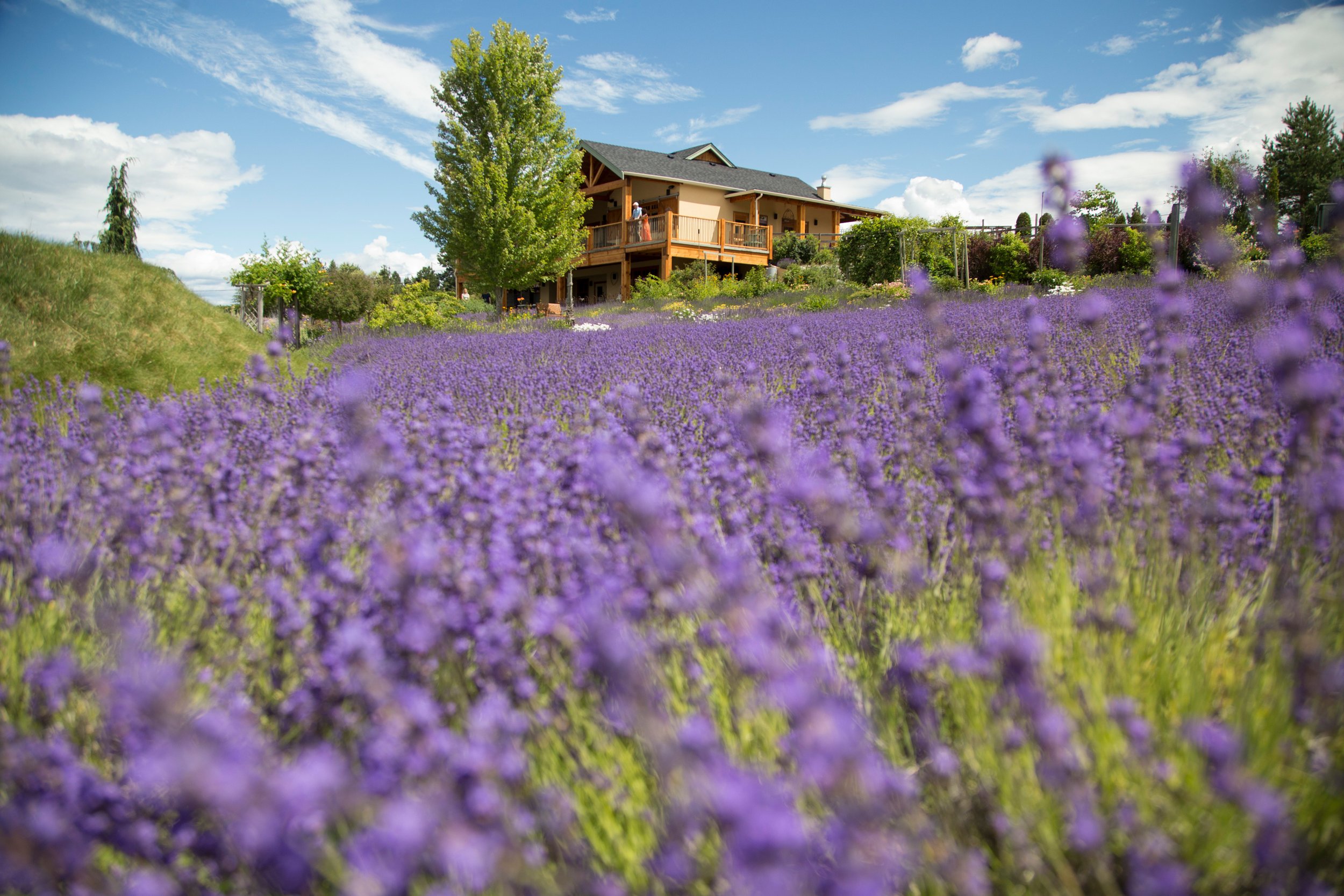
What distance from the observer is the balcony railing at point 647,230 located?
82.8ft

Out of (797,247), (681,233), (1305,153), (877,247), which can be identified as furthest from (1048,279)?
(1305,153)

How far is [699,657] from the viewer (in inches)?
65.4

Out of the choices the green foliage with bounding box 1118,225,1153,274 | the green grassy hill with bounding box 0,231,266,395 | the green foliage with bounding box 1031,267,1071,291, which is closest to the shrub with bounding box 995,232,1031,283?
the green foliage with bounding box 1118,225,1153,274

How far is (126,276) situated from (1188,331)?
458 inches

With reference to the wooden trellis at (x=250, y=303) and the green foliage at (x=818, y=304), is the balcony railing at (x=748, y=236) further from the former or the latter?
the wooden trellis at (x=250, y=303)

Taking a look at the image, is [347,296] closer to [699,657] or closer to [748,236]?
[748,236]

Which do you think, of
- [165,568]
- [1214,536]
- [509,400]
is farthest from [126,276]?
[1214,536]

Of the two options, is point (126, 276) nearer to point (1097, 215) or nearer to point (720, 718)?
point (720, 718)

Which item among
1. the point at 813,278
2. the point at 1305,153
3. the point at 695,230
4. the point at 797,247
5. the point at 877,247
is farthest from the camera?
the point at 1305,153

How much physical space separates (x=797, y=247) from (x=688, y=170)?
19.4 feet

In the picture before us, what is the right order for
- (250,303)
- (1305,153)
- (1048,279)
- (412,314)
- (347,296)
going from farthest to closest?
(1305,153), (347,296), (250,303), (412,314), (1048,279)

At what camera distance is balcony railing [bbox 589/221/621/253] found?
27.2 meters

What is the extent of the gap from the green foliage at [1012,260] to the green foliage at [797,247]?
723 cm

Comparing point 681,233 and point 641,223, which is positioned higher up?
point 641,223
